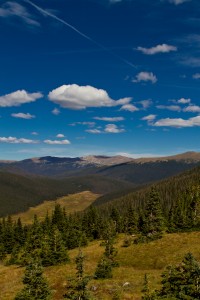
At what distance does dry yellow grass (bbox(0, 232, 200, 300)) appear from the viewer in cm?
5550

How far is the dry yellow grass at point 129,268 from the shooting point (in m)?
55.5

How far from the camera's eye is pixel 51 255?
82250 mm

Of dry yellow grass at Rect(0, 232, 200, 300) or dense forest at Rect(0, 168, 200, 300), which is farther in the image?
dense forest at Rect(0, 168, 200, 300)

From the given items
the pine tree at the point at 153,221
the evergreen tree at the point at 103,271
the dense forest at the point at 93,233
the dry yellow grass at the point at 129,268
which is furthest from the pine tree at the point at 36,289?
the pine tree at the point at 153,221

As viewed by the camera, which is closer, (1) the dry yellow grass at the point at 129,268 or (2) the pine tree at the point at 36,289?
(2) the pine tree at the point at 36,289

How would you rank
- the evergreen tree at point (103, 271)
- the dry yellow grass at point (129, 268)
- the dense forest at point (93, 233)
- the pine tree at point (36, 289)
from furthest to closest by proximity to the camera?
the dense forest at point (93, 233), the evergreen tree at point (103, 271), the dry yellow grass at point (129, 268), the pine tree at point (36, 289)

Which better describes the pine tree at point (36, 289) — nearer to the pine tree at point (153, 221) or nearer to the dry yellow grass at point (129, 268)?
the dry yellow grass at point (129, 268)

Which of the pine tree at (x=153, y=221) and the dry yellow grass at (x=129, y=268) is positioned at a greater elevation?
the pine tree at (x=153, y=221)

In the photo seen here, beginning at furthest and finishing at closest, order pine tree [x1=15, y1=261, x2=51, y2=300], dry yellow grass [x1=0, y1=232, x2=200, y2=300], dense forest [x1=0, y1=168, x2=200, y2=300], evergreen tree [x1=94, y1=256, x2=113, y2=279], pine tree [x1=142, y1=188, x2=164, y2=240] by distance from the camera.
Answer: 1. pine tree [x1=142, y1=188, x2=164, y2=240]
2. dense forest [x1=0, y1=168, x2=200, y2=300]
3. evergreen tree [x1=94, y1=256, x2=113, y2=279]
4. dry yellow grass [x1=0, y1=232, x2=200, y2=300]
5. pine tree [x1=15, y1=261, x2=51, y2=300]

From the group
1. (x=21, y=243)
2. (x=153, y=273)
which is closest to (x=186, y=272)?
(x=153, y=273)

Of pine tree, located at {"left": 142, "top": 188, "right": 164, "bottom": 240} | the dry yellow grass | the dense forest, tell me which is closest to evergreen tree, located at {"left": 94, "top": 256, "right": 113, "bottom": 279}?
the dense forest

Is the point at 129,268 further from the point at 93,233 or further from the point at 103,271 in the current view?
the point at 93,233

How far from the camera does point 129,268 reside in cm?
7312

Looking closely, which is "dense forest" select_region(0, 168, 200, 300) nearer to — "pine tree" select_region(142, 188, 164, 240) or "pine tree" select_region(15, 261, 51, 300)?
"pine tree" select_region(142, 188, 164, 240)
